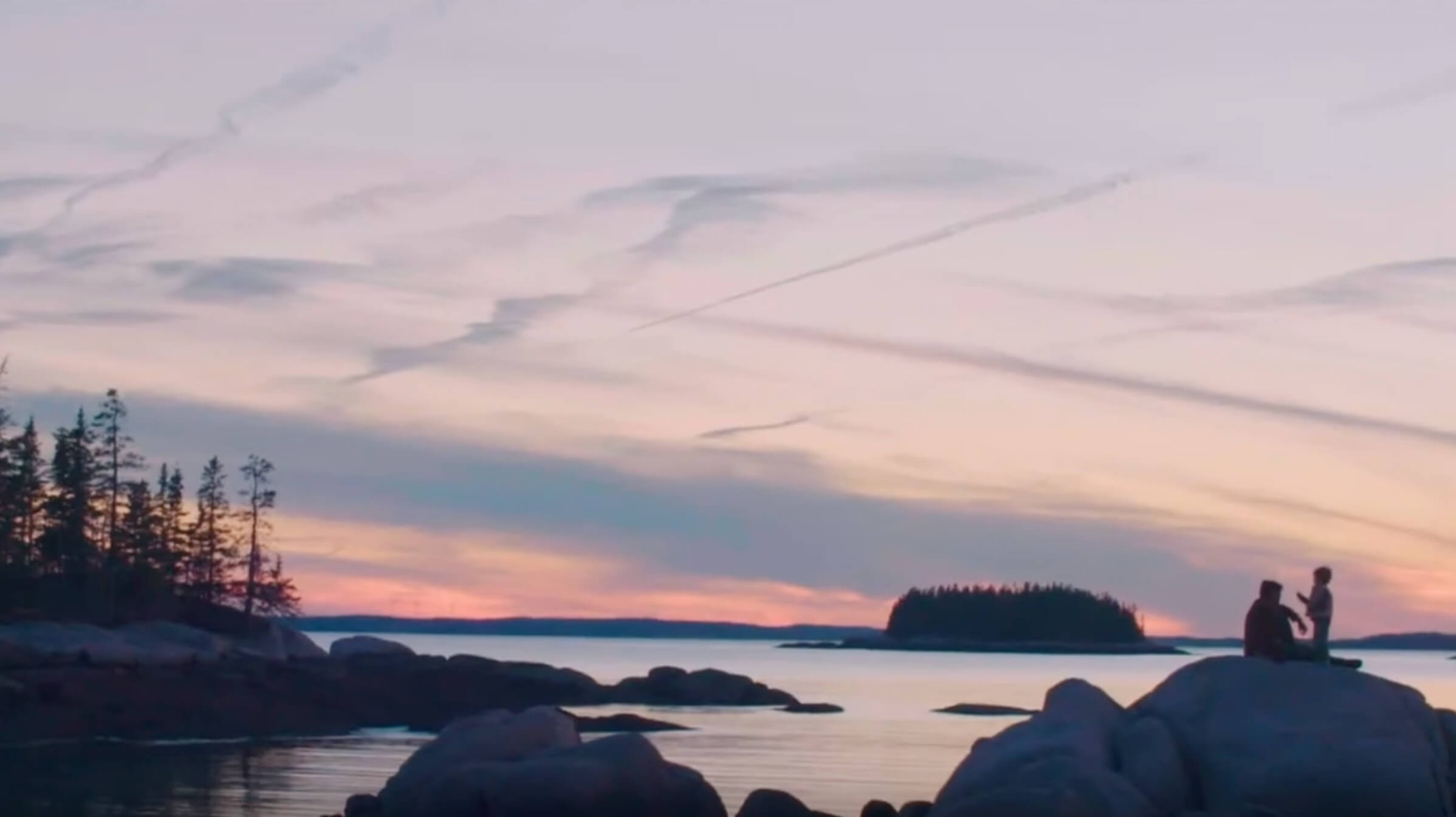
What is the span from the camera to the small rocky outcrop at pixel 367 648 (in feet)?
326

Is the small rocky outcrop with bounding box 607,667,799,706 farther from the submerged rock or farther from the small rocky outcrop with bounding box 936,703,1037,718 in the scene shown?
the submerged rock

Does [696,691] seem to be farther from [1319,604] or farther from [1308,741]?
[1308,741]

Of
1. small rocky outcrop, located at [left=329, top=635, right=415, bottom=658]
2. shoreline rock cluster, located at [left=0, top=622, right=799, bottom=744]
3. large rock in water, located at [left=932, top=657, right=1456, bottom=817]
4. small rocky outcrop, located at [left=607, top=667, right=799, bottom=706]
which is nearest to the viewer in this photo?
large rock in water, located at [left=932, top=657, right=1456, bottom=817]

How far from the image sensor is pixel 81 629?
235ft

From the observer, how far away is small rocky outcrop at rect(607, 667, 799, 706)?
97.4 m

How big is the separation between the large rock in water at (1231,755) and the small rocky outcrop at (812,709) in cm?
5928

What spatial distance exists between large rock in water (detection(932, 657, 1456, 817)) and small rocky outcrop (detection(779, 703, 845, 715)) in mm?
59281

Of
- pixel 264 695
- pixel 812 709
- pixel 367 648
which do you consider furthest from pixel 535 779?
pixel 367 648

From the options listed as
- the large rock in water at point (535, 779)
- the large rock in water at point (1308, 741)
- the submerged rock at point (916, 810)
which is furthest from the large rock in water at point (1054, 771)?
the large rock in water at point (535, 779)

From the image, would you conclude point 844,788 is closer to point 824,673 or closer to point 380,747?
point 380,747

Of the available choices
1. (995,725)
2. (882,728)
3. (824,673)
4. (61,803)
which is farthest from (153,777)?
(824,673)

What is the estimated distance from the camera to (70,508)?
91.6 metres

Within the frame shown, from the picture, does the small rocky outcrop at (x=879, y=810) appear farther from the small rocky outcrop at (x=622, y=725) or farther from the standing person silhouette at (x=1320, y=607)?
the small rocky outcrop at (x=622, y=725)

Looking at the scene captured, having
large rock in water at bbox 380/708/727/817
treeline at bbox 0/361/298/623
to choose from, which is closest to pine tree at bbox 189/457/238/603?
treeline at bbox 0/361/298/623
